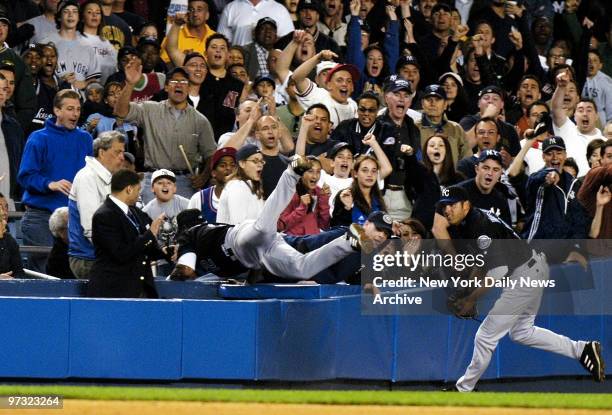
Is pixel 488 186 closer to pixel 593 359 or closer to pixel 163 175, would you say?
pixel 593 359

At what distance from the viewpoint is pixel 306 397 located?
10055mm

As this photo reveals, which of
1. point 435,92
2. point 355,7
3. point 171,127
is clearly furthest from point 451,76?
→ point 171,127

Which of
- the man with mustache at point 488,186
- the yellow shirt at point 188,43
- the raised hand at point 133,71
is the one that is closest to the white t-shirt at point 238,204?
the man with mustache at point 488,186

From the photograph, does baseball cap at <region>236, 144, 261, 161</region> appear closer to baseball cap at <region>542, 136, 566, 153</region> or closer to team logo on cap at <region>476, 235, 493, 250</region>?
Answer: team logo on cap at <region>476, 235, 493, 250</region>

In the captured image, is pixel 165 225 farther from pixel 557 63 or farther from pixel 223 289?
pixel 557 63

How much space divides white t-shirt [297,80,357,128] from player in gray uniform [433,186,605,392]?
315cm

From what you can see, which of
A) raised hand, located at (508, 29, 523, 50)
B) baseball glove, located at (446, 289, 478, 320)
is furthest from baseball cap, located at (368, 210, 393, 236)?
raised hand, located at (508, 29, 523, 50)

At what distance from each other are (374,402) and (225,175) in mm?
3899

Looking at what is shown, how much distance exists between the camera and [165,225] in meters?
12.5

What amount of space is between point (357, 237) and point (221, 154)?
264 cm

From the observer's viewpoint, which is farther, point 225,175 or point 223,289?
point 225,175

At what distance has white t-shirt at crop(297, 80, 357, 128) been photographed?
48.6ft

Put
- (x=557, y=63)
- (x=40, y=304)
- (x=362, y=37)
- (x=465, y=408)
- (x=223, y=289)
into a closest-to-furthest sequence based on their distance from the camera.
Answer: (x=465, y=408), (x=40, y=304), (x=223, y=289), (x=362, y=37), (x=557, y=63)

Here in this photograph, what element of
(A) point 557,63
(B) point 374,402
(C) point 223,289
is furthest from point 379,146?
(A) point 557,63
